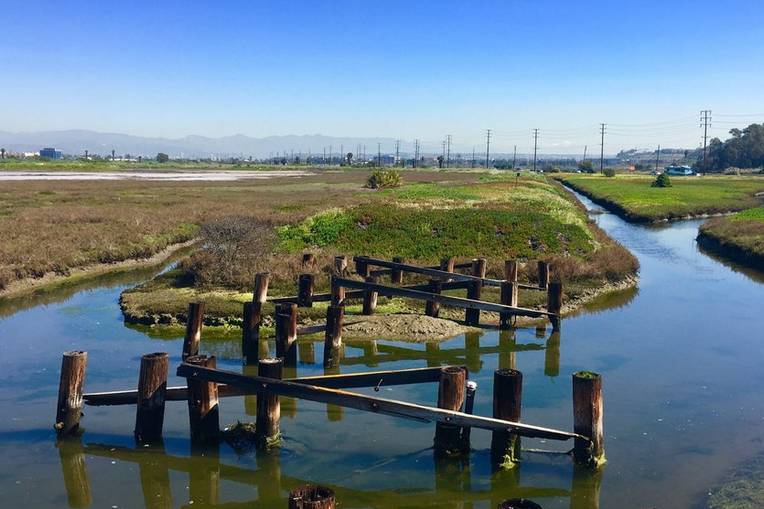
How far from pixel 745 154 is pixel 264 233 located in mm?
159480

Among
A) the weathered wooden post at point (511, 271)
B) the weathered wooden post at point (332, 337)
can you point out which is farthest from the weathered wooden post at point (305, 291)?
the weathered wooden post at point (511, 271)

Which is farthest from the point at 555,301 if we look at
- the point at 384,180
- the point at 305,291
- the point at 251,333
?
the point at 384,180

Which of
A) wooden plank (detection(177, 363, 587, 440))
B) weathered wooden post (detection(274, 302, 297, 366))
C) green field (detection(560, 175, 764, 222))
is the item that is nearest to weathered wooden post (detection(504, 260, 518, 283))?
weathered wooden post (detection(274, 302, 297, 366))

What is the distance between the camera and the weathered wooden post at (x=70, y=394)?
12641mm

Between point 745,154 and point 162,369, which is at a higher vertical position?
point 745,154

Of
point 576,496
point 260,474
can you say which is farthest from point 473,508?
point 260,474

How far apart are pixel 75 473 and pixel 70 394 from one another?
5.52ft

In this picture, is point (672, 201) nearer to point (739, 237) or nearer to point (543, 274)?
point (739, 237)

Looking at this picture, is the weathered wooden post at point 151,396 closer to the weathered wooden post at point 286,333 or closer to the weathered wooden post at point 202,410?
the weathered wooden post at point 202,410

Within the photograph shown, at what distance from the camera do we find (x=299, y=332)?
19484 mm

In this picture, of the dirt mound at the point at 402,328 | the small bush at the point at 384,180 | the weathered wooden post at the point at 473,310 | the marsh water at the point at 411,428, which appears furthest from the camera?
the small bush at the point at 384,180

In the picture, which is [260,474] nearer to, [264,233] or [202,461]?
[202,461]

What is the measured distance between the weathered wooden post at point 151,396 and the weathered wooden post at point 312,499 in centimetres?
530

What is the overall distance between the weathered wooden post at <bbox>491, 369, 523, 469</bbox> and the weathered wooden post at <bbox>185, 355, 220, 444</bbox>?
5.04 metres
